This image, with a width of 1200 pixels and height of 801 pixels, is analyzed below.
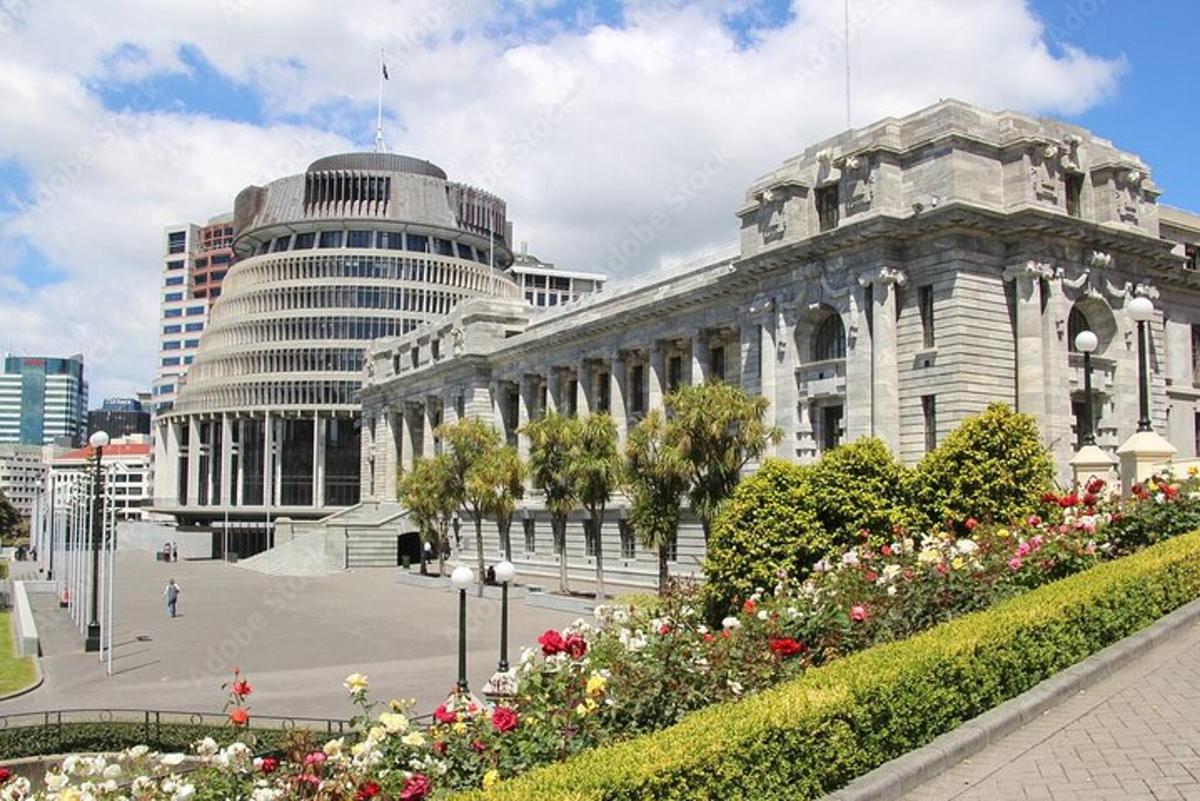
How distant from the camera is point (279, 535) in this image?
243ft

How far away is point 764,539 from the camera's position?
24125 millimetres

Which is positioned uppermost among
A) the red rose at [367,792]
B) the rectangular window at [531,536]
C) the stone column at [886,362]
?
the stone column at [886,362]

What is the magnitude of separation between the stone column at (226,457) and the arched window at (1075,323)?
287 ft

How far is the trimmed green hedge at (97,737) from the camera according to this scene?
62.6ft

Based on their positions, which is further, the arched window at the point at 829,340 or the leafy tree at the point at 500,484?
the leafy tree at the point at 500,484

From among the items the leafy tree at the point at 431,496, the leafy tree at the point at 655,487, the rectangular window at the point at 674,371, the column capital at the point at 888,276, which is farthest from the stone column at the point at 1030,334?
the leafy tree at the point at 431,496

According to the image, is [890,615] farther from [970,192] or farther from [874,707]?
[970,192]

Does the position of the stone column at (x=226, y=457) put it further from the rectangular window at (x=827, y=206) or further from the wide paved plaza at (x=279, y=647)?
the rectangular window at (x=827, y=206)

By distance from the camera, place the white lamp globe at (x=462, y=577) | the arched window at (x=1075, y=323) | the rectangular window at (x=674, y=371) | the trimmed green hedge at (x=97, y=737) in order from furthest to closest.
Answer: the rectangular window at (x=674, y=371) → the arched window at (x=1075, y=323) → the white lamp globe at (x=462, y=577) → the trimmed green hedge at (x=97, y=737)

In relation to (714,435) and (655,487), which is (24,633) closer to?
(655,487)

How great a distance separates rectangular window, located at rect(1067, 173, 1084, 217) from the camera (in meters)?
39.0

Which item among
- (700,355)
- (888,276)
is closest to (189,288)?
(700,355)

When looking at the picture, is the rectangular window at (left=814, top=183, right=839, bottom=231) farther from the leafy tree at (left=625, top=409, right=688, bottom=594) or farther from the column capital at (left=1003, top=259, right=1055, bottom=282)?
the leafy tree at (left=625, top=409, right=688, bottom=594)

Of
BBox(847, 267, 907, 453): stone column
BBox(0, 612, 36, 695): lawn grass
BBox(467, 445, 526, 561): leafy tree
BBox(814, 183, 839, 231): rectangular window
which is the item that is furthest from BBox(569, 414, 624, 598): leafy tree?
BBox(0, 612, 36, 695): lawn grass
